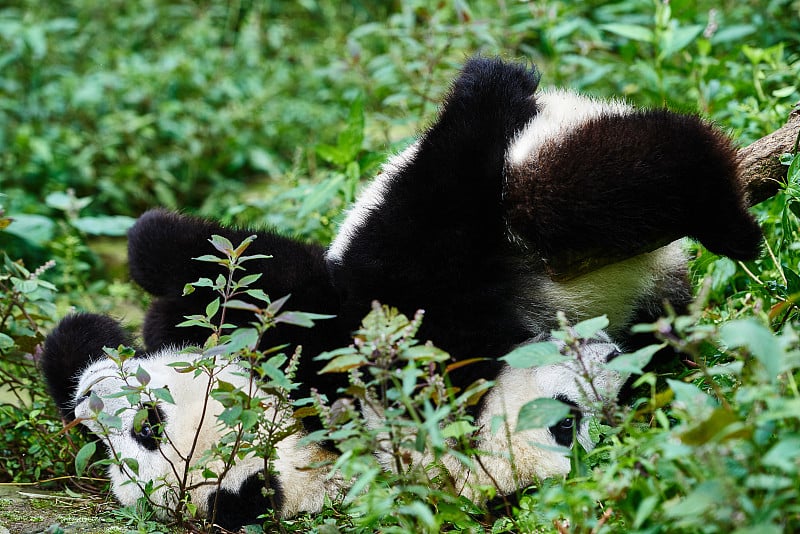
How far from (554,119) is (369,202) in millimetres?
651

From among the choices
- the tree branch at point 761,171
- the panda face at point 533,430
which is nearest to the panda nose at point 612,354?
the panda face at point 533,430

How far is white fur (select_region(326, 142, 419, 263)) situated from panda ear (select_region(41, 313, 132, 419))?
2.86ft

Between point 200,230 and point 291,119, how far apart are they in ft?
11.8

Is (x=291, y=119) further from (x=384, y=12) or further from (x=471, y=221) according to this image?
(x=471, y=221)

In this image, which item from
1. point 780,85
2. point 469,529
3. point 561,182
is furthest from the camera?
point 780,85

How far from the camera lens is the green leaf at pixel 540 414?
5.62ft

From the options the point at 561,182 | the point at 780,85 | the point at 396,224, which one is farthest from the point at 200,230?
the point at 780,85

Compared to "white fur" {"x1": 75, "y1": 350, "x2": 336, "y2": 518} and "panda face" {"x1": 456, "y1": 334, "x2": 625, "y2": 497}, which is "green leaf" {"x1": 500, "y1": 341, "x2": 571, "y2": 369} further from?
"white fur" {"x1": 75, "y1": 350, "x2": 336, "y2": 518}

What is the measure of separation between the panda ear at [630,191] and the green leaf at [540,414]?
733mm

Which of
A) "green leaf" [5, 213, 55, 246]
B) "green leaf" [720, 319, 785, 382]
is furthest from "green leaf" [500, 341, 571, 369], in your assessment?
"green leaf" [5, 213, 55, 246]

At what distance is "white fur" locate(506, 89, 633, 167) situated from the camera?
96.7 inches

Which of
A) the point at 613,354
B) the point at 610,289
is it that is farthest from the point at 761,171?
the point at 613,354

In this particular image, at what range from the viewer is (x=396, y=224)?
2.59 m

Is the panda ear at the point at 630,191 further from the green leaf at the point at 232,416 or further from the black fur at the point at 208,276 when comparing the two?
the green leaf at the point at 232,416
